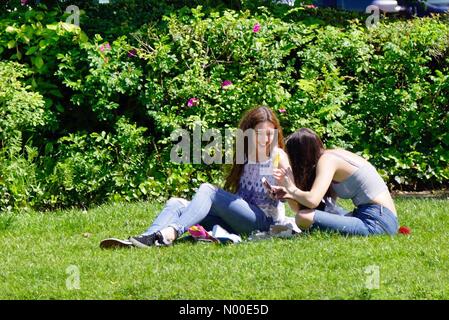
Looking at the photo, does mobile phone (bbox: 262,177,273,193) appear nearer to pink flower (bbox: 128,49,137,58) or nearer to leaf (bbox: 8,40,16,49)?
pink flower (bbox: 128,49,137,58)

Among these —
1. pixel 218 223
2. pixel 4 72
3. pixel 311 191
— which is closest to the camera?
pixel 311 191

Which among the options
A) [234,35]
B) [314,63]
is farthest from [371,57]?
[234,35]

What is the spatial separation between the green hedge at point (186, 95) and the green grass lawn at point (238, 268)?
1.62m

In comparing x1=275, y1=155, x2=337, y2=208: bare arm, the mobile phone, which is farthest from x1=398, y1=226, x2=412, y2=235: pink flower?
the mobile phone

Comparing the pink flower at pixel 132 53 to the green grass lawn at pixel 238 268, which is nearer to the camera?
the green grass lawn at pixel 238 268

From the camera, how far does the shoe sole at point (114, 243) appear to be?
661 centimetres

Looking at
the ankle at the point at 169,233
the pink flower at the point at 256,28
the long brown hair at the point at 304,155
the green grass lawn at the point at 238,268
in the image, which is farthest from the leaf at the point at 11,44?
the long brown hair at the point at 304,155

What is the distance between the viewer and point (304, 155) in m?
6.72

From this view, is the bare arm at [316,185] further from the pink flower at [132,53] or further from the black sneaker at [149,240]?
the pink flower at [132,53]

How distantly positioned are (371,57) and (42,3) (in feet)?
10.8

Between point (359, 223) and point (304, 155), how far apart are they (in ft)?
1.91

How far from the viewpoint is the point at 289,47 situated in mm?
9297
